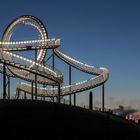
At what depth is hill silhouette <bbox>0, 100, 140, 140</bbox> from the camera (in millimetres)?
29391

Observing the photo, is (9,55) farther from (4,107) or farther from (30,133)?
(30,133)

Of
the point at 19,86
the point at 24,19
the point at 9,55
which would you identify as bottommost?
the point at 19,86

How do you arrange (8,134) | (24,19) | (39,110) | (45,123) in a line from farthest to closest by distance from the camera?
(24,19)
(39,110)
(45,123)
(8,134)

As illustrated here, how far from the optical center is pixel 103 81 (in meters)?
83.3

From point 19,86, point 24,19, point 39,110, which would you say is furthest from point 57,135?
point 19,86

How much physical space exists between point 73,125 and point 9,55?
42.0 m

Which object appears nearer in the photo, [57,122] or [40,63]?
[57,122]

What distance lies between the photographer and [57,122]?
31.1m

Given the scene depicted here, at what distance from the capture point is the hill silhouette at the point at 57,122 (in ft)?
96.4

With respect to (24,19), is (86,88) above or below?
below

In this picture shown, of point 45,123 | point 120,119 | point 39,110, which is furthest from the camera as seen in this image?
point 120,119

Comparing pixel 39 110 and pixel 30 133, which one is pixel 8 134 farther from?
pixel 39 110

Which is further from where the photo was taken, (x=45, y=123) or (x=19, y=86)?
(x=19, y=86)

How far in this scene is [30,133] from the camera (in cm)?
2877
